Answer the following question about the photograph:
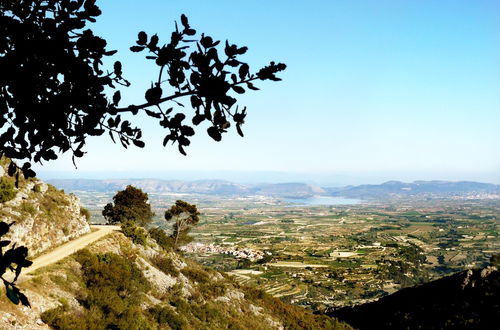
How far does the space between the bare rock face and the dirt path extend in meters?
0.68

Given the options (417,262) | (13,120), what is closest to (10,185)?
(13,120)

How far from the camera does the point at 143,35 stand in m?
3.40

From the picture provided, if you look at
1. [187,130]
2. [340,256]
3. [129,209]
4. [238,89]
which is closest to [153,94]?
[187,130]

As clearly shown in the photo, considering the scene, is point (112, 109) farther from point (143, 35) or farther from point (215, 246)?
point (215, 246)

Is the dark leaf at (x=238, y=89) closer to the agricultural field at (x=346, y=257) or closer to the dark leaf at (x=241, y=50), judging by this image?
the dark leaf at (x=241, y=50)

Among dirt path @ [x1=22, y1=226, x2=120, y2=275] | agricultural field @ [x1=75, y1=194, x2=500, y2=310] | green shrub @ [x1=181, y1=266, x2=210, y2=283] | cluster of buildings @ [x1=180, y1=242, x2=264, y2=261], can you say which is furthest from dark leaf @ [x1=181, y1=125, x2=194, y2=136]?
cluster of buildings @ [x1=180, y1=242, x2=264, y2=261]

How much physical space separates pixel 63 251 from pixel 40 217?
3679mm

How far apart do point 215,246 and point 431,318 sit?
4718 inches

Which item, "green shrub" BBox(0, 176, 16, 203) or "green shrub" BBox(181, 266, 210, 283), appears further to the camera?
"green shrub" BBox(181, 266, 210, 283)

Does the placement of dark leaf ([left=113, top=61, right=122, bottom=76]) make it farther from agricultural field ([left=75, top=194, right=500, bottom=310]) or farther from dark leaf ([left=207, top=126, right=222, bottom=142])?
agricultural field ([left=75, top=194, right=500, bottom=310])

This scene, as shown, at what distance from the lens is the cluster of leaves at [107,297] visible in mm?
13953

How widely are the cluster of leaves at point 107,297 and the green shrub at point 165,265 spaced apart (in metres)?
3.79

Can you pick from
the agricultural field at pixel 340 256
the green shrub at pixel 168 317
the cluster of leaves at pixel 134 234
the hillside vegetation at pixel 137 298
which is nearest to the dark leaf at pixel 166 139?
the hillside vegetation at pixel 137 298

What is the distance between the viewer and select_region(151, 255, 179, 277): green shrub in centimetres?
2604
